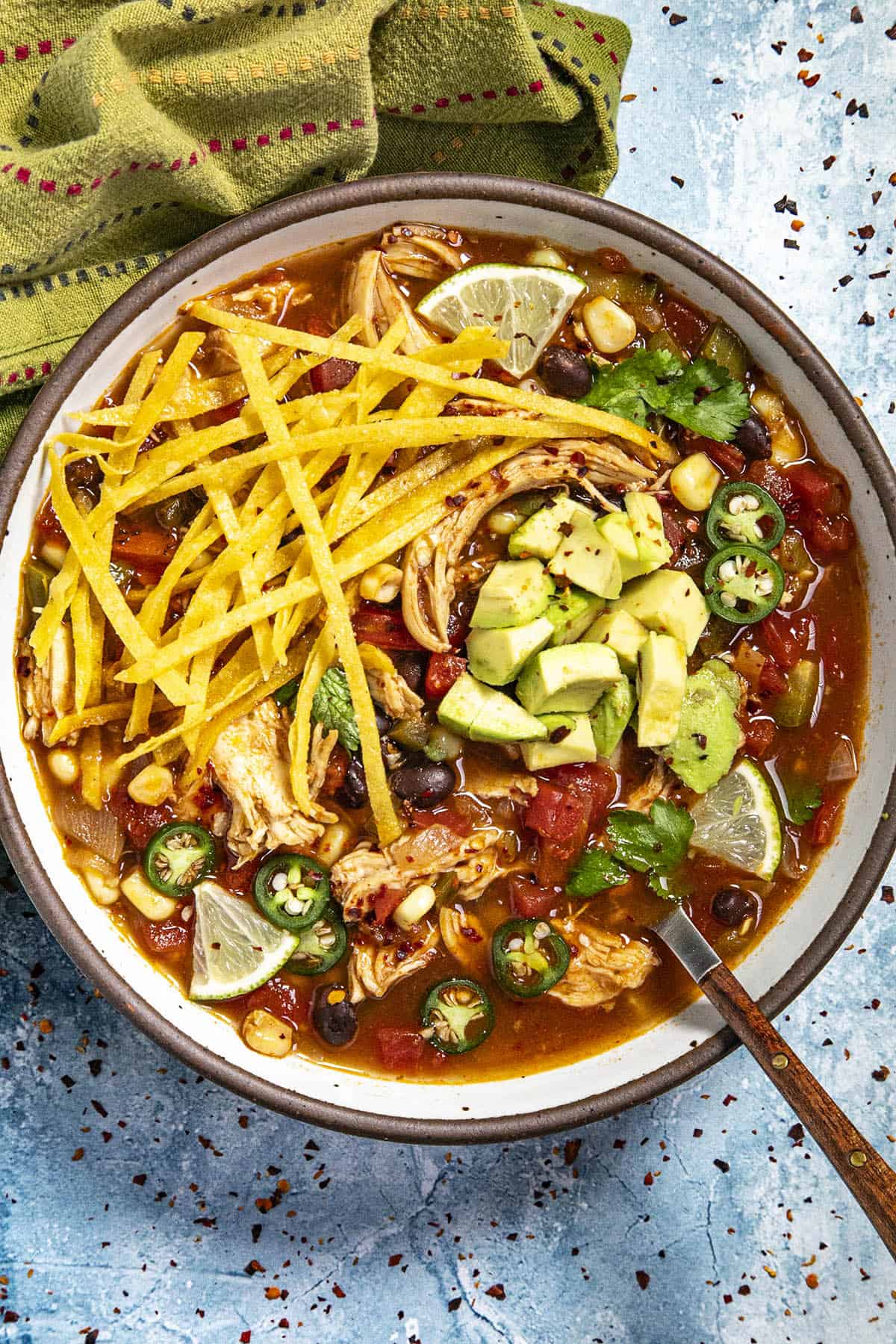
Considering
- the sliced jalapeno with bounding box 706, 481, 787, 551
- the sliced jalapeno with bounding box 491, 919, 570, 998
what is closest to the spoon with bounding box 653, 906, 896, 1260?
the sliced jalapeno with bounding box 491, 919, 570, 998

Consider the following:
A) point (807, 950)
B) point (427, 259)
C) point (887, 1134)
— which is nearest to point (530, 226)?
point (427, 259)

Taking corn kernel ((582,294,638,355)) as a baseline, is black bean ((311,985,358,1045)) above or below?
below

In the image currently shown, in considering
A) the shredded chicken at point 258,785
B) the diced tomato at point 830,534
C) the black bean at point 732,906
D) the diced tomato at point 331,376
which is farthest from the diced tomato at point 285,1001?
the diced tomato at point 830,534

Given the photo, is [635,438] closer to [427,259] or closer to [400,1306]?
[427,259]

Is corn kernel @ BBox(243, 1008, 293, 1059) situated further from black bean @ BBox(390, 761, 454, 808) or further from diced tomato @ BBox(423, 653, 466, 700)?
diced tomato @ BBox(423, 653, 466, 700)

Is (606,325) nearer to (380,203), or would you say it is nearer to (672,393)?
(672,393)

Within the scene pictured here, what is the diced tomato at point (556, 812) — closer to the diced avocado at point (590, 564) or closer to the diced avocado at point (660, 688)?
the diced avocado at point (660, 688)

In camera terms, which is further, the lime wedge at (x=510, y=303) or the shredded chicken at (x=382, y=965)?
the shredded chicken at (x=382, y=965)
